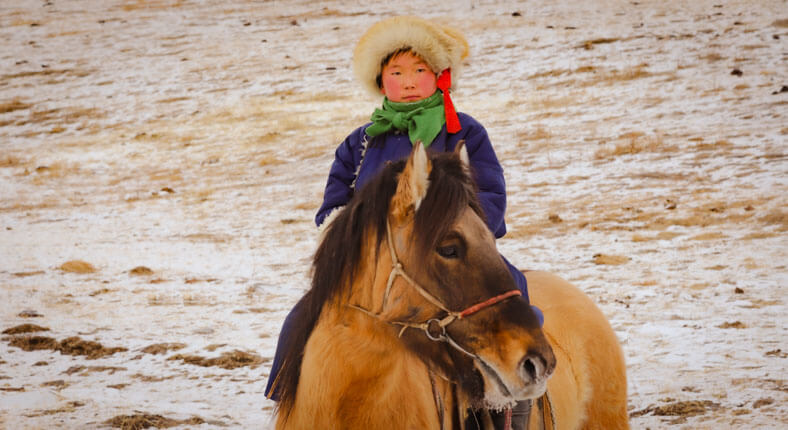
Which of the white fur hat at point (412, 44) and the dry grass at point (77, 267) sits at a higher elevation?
the white fur hat at point (412, 44)

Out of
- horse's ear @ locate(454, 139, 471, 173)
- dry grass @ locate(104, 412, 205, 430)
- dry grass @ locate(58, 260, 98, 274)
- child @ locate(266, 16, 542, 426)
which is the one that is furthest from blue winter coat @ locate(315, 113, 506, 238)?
dry grass @ locate(58, 260, 98, 274)

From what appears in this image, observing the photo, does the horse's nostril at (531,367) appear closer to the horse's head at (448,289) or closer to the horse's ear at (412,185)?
the horse's head at (448,289)

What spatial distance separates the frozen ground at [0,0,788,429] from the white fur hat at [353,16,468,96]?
306cm

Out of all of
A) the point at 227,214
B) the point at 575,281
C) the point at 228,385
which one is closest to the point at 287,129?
the point at 227,214

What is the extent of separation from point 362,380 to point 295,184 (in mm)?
12235

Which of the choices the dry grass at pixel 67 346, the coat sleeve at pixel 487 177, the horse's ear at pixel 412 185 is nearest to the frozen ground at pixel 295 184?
A: the dry grass at pixel 67 346

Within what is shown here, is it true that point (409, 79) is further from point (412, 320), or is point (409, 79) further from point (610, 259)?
point (610, 259)

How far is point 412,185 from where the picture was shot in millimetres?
2238

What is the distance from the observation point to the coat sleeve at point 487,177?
2.82m

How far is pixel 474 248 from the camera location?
2.27m

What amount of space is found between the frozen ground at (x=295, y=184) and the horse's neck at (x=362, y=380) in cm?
306

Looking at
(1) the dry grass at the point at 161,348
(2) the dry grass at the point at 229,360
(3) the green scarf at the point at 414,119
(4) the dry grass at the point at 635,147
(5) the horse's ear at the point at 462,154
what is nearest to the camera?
(5) the horse's ear at the point at 462,154

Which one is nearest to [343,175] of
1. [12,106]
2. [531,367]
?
[531,367]

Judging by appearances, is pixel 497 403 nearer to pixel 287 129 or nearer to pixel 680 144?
pixel 680 144
